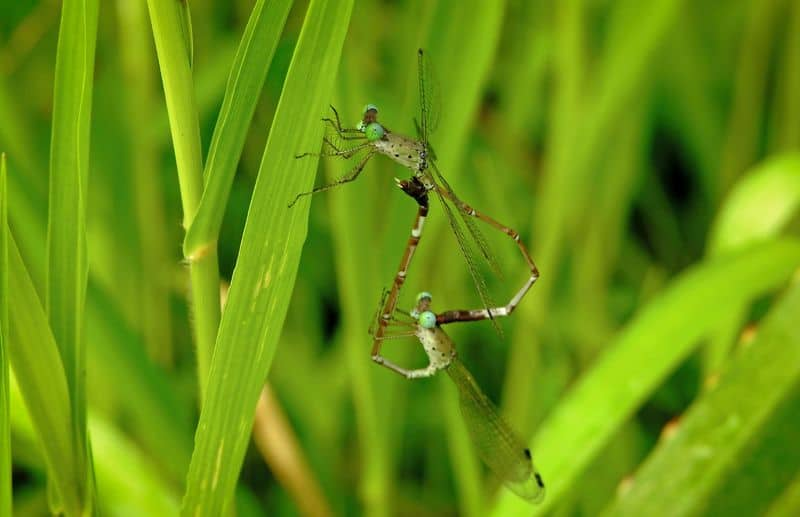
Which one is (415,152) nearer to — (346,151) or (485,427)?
(346,151)

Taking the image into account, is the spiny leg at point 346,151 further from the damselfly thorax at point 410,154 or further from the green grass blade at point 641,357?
the green grass blade at point 641,357

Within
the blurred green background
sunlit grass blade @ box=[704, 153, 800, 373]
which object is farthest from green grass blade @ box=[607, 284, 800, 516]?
sunlit grass blade @ box=[704, 153, 800, 373]

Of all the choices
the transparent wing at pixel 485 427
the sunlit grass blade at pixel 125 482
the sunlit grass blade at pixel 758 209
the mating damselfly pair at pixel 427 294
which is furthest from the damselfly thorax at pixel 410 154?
the sunlit grass blade at pixel 758 209

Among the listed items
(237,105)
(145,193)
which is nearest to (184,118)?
(237,105)

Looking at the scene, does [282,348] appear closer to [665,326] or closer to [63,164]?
[665,326]

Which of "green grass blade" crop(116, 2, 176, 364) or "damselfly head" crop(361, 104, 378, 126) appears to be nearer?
"damselfly head" crop(361, 104, 378, 126)

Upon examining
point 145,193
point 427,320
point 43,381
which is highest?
point 145,193

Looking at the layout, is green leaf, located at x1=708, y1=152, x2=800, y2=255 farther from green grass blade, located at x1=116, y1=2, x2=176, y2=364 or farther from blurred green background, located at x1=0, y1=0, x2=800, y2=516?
green grass blade, located at x1=116, y1=2, x2=176, y2=364
